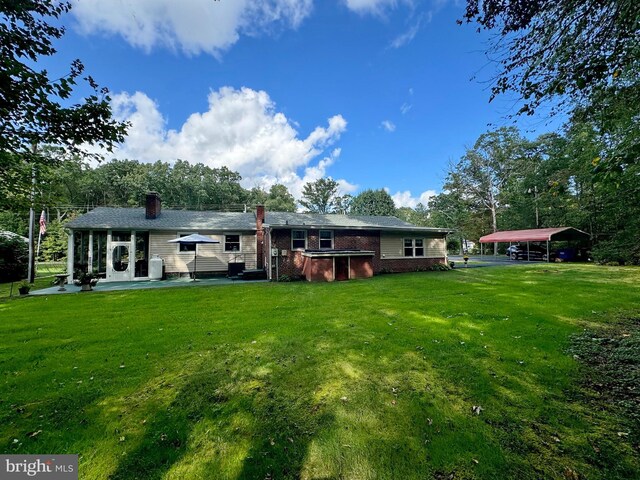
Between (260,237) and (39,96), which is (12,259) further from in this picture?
(39,96)

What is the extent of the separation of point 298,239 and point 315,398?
38.9 feet

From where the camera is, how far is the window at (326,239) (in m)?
15.5

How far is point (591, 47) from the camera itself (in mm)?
3893

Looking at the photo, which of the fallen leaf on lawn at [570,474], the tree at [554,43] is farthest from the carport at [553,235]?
the fallen leaf on lawn at [570,474]

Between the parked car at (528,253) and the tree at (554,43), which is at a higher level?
the tree at (554,43)

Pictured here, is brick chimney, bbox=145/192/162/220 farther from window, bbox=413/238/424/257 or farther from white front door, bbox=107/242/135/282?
window, bbox=413/238/424/257

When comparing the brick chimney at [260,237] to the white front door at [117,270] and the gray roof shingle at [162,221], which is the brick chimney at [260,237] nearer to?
the gray roof shingle at [162,221]

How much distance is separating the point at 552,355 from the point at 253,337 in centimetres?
530

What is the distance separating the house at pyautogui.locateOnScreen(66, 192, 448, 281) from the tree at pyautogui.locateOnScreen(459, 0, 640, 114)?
10216mm

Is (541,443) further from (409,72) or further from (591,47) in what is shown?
(409,72)

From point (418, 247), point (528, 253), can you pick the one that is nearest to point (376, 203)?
point (528, 253)

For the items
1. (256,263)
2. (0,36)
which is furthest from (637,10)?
(256,263)

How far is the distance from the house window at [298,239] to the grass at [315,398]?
8085 millimetres

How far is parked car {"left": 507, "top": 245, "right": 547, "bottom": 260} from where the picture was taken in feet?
82.7
